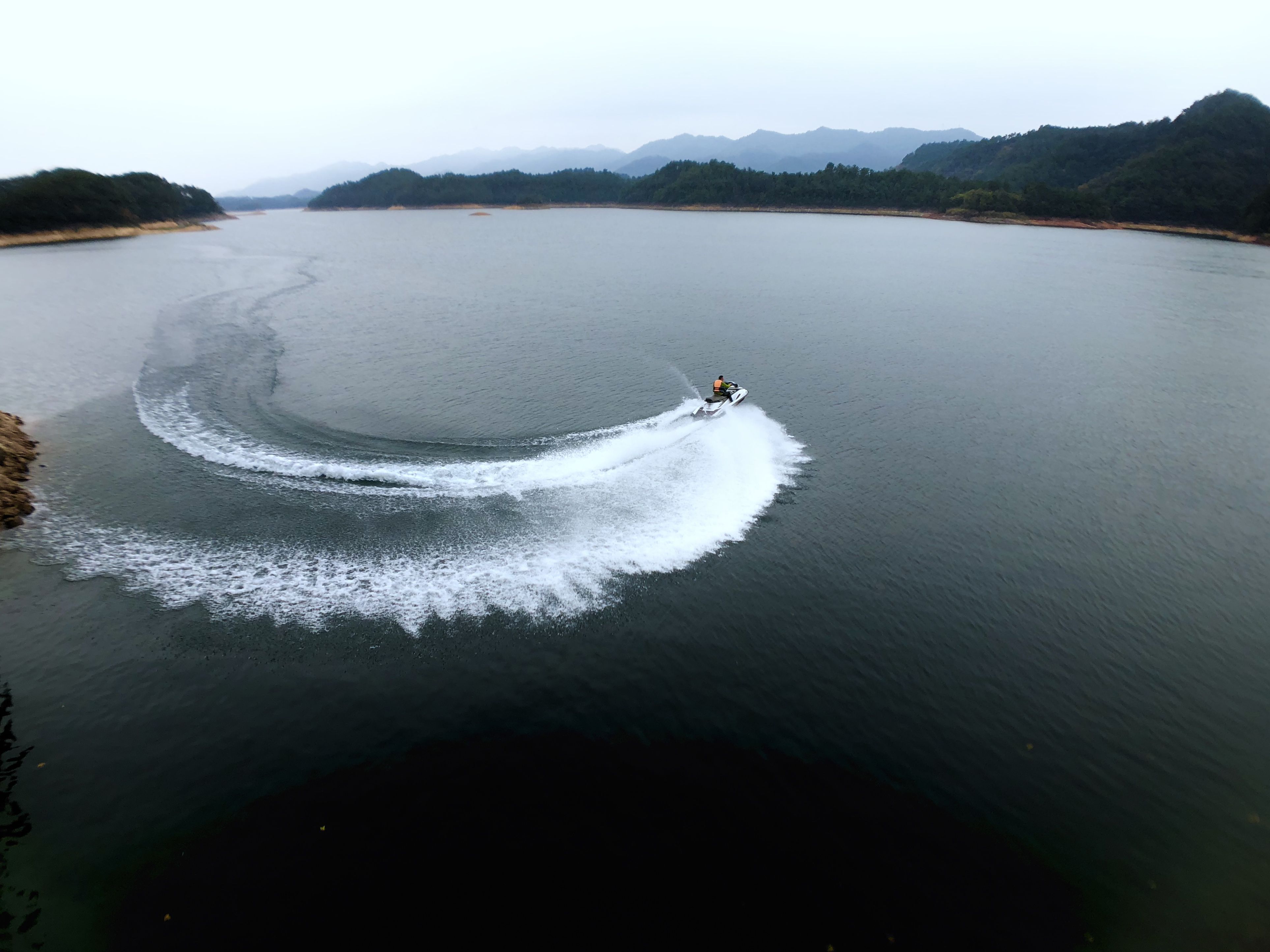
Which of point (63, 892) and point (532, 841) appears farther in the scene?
point (532, 841)

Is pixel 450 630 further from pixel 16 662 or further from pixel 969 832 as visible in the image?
pixel 969 832

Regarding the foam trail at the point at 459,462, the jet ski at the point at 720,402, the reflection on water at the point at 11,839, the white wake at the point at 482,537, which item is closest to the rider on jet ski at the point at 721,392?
the jet ski at the point at 720,402

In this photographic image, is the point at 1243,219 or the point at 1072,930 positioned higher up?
the point at 1243,219

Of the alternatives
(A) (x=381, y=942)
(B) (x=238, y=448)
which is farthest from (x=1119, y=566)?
(B) (x=238, y=448)

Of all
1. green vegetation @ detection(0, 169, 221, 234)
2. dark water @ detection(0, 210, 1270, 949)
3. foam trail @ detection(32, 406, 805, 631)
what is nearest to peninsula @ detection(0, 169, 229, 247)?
green vegetation @ detection(0, 169, 221, 234)

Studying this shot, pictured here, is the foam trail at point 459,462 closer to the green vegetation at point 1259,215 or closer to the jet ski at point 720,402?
the jet ski at point 720,402

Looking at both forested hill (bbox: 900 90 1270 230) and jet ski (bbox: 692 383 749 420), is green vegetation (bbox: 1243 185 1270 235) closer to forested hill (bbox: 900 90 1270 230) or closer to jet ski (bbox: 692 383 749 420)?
forested hill (bbox: 900 90 1270 230)
